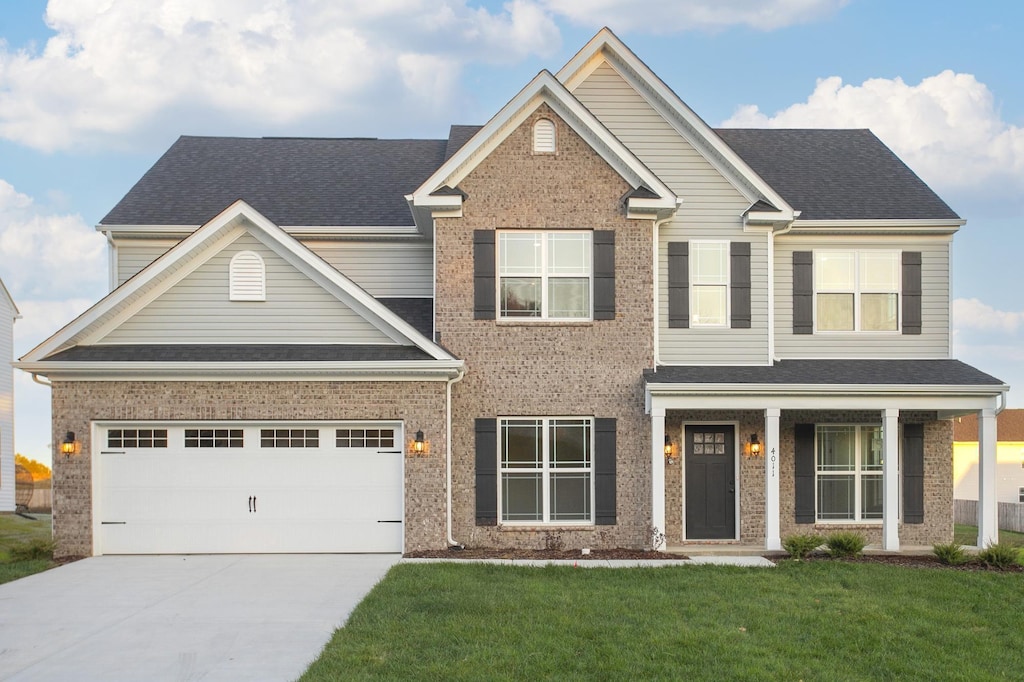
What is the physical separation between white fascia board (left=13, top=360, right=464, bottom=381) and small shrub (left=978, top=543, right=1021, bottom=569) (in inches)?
343

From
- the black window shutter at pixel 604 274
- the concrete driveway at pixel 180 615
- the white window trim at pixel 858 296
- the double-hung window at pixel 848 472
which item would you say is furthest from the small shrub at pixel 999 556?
the concrete driveway at pixel 180 615

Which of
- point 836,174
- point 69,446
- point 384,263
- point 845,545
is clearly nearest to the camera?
point 845,545

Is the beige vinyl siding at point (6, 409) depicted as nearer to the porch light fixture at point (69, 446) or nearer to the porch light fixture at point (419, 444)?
the porch light fixture at point (69, 446)

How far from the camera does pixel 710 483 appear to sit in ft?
54.7

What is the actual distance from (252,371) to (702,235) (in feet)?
27.0

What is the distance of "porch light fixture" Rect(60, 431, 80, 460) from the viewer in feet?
47.9

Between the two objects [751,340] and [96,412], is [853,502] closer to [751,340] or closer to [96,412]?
[751,340]

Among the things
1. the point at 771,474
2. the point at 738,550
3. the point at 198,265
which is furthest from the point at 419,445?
the point at 771,474

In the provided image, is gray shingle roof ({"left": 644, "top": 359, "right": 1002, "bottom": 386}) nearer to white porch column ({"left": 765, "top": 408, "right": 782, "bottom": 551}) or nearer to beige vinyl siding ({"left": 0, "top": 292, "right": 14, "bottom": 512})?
white porch column ({"left": 765, "top": 408, "right": 782, "bottom": 551})

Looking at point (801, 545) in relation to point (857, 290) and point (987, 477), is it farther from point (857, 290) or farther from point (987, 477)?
point (857, 290)

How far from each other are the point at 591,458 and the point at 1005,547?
658cm

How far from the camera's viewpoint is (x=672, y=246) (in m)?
16.5

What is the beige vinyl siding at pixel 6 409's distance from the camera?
3031cm

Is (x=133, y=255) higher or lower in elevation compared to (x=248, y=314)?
higher
